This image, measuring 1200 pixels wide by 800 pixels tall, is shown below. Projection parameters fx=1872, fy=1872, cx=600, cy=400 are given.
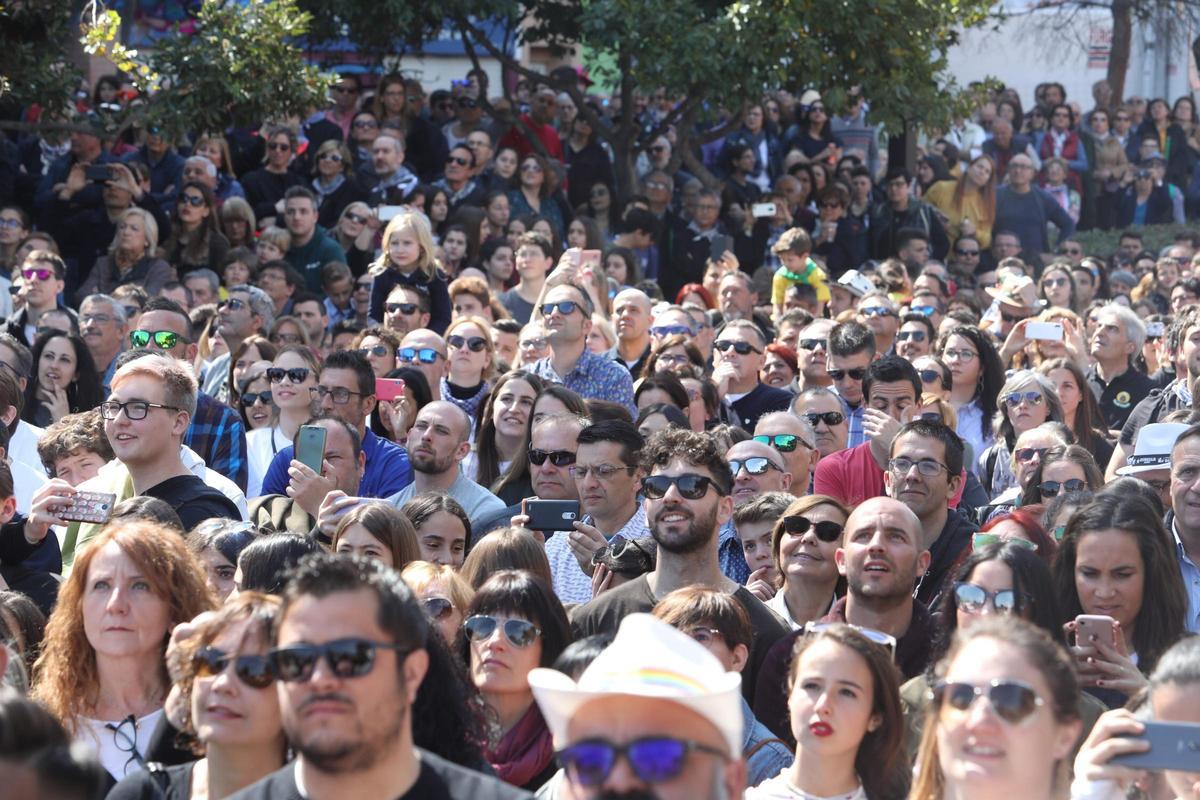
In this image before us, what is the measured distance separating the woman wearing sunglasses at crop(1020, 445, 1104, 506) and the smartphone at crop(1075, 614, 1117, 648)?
6.15 feet

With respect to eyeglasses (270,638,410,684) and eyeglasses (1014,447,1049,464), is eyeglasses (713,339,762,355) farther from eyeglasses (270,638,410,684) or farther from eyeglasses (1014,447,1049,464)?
eyeglasses (270,638,410,684)

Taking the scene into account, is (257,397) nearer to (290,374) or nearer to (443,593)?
(290,374)

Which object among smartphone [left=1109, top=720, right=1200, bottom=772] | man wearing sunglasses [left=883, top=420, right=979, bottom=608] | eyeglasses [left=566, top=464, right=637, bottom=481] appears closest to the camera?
smartphone [left=1109, top=720, right=1200, bottom=772]

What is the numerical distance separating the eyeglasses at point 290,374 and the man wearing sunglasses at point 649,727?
5677mm

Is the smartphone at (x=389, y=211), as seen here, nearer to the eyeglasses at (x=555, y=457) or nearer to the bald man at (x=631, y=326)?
the bald man at (x=631, y=326)

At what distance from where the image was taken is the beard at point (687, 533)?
6188 mm

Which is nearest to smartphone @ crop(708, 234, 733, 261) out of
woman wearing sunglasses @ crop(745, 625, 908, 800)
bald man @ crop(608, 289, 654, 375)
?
bald man @ crop(608, 289, 654, 375)

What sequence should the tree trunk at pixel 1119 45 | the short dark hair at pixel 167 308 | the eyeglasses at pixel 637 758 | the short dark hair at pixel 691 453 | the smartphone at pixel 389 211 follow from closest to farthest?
the eyeglasses at pixel 637 758 < the short dark hair at pixel 691 453 < the short dark hair at pixel 167 308 < the smartphone at pixel 389 211 < the tree trunk at pixel 1119 45

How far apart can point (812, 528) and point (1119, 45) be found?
18.0 m

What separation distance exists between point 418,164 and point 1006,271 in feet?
15.7

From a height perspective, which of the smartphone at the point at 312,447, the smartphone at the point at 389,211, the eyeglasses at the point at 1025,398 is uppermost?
the smartphone at the point at 389,211

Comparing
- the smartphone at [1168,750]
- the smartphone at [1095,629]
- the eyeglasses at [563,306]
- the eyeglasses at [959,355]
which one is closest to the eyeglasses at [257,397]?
the eyeglasses at [563,306]

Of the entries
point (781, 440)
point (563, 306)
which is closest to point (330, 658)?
point (781, 440)

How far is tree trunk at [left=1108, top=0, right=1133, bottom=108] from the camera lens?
2250cm
